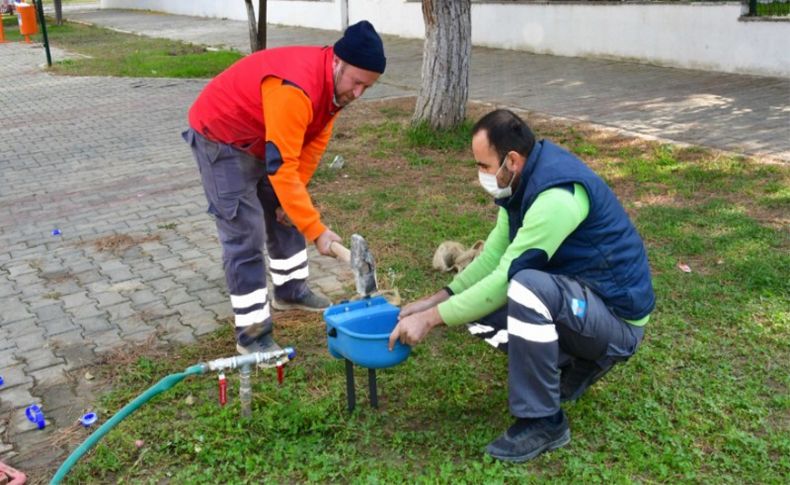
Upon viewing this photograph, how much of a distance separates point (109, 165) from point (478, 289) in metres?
6.16

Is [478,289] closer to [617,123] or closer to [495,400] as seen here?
[495,400]

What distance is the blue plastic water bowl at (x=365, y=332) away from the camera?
2893 millimetres

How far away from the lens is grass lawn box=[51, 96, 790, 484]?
2.94 metres

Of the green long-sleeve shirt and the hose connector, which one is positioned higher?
the green long-sleeve shirt

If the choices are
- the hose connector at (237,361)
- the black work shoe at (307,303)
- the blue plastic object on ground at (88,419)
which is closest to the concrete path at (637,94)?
the black work shoe at (307,303)

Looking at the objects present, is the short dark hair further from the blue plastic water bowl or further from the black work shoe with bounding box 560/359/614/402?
the black work shoe with bounding box 560/359/614/402

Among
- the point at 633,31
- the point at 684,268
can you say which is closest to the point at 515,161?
the point at 684,268

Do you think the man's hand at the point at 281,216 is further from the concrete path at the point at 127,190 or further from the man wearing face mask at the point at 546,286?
the man wearing face mask at the point at 546,286

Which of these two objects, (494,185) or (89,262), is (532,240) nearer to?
(494,185)

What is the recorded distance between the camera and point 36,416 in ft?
11.0

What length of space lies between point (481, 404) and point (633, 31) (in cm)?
1013

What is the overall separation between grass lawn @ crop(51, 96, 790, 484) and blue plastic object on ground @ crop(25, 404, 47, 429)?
0.15 meters

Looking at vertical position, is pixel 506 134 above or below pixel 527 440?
above

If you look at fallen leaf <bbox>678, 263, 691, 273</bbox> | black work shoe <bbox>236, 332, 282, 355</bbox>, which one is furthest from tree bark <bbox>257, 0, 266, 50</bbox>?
black work shoe <bbox>236, 332, 282, 355</bbox>
